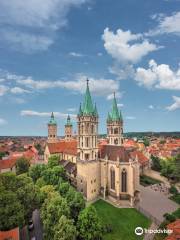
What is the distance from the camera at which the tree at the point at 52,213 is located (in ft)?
108

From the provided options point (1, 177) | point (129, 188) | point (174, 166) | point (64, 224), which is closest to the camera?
point (64, 224)

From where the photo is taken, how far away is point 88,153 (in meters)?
56.2

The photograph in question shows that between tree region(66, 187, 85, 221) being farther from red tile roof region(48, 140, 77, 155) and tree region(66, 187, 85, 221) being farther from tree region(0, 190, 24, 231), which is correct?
red tile roof region(48, 140, 77, 155)

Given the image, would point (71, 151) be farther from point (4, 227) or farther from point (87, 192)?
point (4, 227)

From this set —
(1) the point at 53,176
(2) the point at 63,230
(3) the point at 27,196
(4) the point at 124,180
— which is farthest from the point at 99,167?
(2) the point at 63,230

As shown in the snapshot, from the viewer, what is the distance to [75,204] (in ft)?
132

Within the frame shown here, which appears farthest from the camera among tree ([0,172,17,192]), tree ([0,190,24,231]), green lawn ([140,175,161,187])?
green lawn ([140,175,161,187])

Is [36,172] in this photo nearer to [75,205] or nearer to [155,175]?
[75,205]

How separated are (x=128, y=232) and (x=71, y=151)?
38.4 metres

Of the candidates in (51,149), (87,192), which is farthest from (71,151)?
(87,192)

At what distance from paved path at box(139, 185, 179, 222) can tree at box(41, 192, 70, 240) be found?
20.9m

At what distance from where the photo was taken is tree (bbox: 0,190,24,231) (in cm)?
3187

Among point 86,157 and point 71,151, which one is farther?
point 71,151

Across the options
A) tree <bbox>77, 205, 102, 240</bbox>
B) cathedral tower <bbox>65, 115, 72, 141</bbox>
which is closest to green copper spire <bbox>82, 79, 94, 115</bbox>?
tree <bbox>77, 205, 102, 240</bbox>
